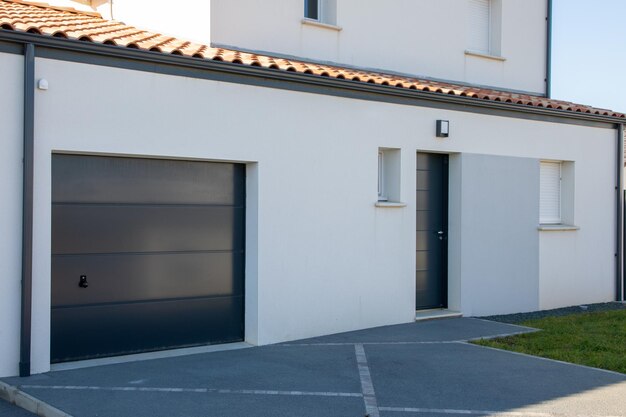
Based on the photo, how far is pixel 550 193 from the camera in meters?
14.3

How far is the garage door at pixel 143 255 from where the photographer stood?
343 inches

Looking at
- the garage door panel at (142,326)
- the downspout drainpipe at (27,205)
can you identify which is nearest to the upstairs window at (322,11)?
the garage door panel at (142,326)

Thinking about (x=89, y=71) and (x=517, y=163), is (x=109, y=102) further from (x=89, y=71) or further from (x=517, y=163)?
(x=517, y=163)

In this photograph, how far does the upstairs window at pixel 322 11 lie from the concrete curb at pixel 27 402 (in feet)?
23.7

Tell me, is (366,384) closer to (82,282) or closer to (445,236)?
(82,282)

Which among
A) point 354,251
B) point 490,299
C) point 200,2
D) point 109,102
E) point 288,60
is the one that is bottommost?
point 490,299

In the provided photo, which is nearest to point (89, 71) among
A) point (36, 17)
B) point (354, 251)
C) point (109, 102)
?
point (109, 102)

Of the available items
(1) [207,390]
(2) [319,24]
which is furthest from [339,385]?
(2) [319,24]

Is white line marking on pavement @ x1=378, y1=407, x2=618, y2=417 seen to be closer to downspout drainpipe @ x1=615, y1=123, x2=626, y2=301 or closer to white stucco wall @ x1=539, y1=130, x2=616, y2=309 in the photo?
white stucco wall @ x1=539, y1=130, x2=616, y2=309

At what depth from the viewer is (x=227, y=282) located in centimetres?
1004

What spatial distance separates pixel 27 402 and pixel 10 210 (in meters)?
1.95

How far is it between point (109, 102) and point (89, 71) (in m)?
0.38

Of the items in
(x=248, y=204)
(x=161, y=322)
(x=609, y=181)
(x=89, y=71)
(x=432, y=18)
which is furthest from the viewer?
(x=609, y=181)

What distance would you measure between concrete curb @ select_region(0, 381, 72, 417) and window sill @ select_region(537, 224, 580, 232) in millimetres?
9008
